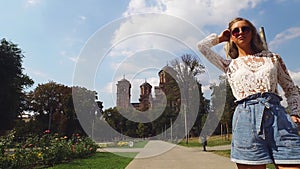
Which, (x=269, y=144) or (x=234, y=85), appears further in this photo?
(x=234, y=85)

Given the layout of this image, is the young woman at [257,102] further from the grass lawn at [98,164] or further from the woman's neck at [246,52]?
the grass lawn at [98,164]

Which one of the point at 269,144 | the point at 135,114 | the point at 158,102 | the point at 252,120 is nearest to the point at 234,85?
the point at 252,120

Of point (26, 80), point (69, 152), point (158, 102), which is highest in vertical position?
point (26, 80)

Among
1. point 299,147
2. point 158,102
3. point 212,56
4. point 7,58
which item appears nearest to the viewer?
point 299,147

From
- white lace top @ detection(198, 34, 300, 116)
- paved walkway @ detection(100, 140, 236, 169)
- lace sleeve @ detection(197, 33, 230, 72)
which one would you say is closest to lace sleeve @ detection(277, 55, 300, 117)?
white lace top @ detection(198, 34, 300, 116)

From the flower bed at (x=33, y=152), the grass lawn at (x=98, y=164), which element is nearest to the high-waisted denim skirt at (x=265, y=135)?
the flower bed at (x=33, y=152)

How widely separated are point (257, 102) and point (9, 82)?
2968 centimetres

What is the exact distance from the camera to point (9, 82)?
1093 inches

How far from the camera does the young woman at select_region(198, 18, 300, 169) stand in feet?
4.86

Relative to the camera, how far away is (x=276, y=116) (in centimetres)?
152

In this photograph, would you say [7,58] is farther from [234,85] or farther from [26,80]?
[234,85]

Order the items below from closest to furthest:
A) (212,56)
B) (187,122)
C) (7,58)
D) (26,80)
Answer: (212,56) < (187,122) < (7,58) < (26,80)

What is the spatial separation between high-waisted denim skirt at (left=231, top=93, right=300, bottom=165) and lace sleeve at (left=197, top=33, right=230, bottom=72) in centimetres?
38

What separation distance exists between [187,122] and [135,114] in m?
9.65
